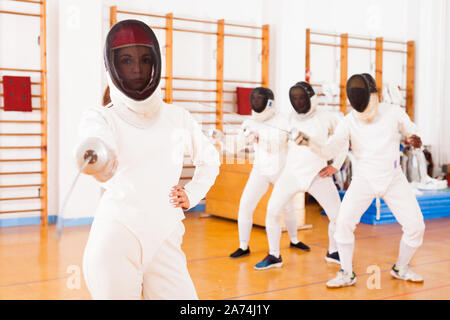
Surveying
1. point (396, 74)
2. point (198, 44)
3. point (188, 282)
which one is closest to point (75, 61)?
point (198, 44)

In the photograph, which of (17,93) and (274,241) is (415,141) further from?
(17,93)

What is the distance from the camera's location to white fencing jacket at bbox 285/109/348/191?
4.11m

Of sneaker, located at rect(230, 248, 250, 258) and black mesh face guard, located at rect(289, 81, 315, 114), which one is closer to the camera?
black mesh face guard, located at rect(289, 81, 315, 114)

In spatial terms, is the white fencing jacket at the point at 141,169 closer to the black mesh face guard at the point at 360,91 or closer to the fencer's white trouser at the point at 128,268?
the fencer's white trouser at the point at 128,268

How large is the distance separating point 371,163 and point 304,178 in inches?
27.0

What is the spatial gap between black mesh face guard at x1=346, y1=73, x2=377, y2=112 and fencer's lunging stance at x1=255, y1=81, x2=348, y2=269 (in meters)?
0.54

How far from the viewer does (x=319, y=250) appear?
184 inches

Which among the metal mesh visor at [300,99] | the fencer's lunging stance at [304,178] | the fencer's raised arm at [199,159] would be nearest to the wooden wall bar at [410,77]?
the fencer's lunging stance at [304,178]

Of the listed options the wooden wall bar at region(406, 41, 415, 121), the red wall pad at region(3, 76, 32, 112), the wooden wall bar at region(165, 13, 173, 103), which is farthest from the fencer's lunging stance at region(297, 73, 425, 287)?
the wooden wall bar at region(406, 41, 415, 121)

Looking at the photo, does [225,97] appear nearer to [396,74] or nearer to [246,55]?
[246,55]

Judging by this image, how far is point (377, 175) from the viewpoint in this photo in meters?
3.51

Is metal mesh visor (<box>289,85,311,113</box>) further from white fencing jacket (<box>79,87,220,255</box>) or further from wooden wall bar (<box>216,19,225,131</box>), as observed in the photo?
white fencing jacket (<box>79,87,220,255</box>)

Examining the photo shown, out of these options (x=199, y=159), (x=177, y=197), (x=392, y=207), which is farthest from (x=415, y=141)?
(x=177, y=197)
